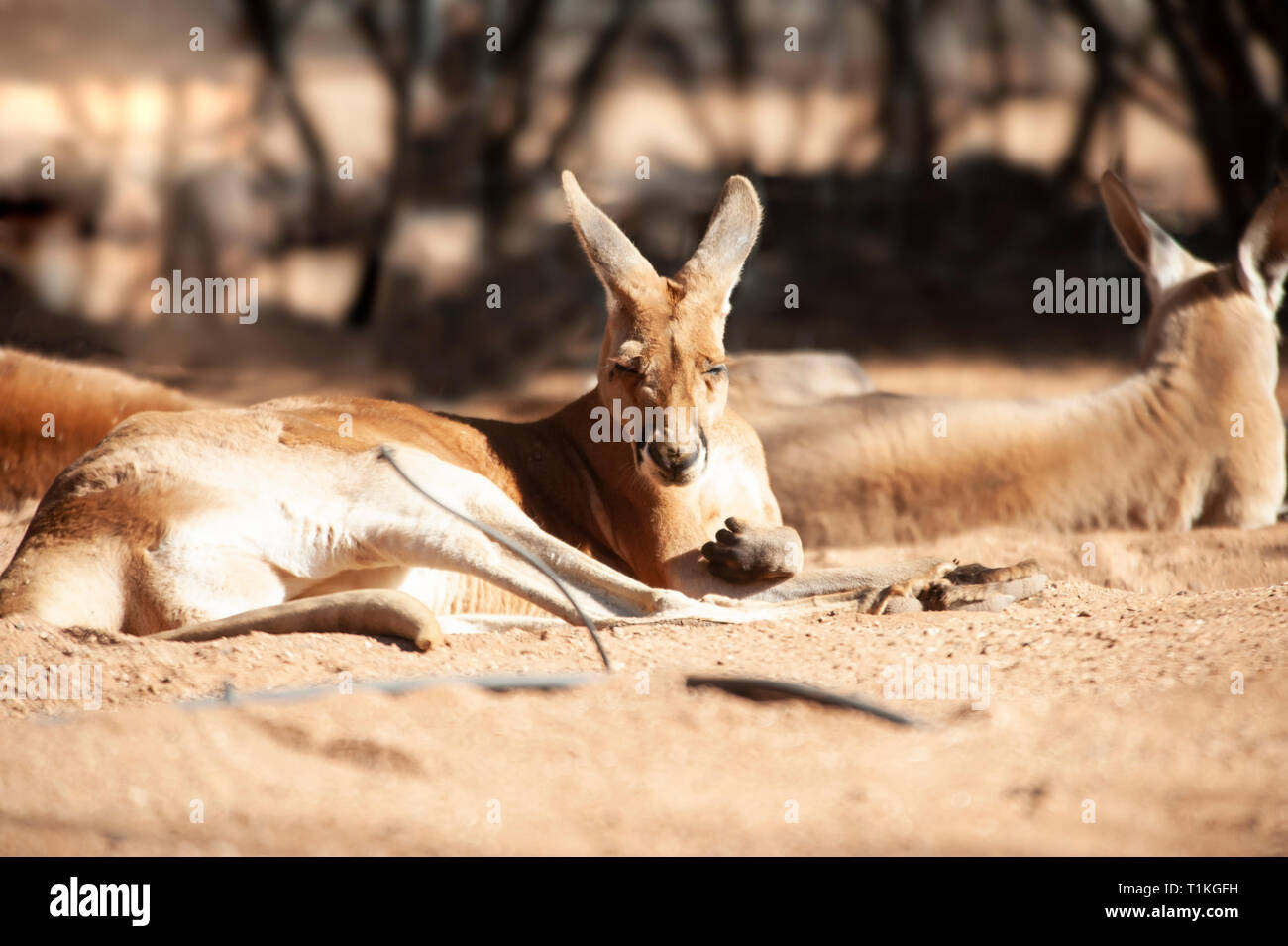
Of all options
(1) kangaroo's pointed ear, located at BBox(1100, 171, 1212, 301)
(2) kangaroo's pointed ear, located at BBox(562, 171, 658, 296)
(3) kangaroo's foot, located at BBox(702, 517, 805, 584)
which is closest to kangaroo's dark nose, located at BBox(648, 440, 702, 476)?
(3) kangaroo's foot, located at BBox(702, 517, 805, 584)

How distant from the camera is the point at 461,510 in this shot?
405cm

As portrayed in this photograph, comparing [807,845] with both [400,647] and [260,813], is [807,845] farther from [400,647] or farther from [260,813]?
[400,647]

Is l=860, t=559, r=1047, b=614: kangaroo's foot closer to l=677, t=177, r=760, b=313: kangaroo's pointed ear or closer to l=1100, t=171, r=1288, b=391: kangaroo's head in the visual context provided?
l=677, t=177, r=760, b=313: kangaroo's pointed ear

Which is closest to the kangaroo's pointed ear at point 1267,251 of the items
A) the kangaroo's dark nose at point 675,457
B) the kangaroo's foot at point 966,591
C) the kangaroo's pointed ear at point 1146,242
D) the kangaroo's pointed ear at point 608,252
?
the kangaroo's pointed ear at point 1146,242

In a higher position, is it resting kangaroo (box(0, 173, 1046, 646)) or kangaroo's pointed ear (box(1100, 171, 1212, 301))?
kangaroo's pointed ear (box(1100, 171, 1212, 301))

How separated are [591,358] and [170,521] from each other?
6389mm

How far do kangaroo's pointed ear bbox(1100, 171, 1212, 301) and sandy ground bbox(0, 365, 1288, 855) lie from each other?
3.65 meters

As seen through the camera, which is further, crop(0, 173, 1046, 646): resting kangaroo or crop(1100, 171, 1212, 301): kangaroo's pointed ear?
crop(1100, 171, 1212, 301): kangaroo's pointed ear

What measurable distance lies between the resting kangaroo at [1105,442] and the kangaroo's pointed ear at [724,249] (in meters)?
1.45

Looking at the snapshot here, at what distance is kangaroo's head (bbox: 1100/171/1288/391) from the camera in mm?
6652

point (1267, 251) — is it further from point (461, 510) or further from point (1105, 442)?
point (461, 510)

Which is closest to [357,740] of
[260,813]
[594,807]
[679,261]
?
[260,813]

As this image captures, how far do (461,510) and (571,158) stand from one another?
772cm

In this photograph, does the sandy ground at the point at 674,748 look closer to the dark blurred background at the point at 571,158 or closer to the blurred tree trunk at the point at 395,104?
the dark blurred background at the point at 571,158
